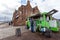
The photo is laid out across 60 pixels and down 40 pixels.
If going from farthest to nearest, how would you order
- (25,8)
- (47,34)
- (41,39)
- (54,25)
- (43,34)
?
1. (25,8)
2. (54,25)
3. (43,34)
4. (47,34)
5. (41,39)

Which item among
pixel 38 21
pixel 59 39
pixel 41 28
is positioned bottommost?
pixel 59 39

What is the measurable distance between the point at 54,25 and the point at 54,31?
64cm

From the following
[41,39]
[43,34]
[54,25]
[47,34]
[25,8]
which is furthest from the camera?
[25,8]

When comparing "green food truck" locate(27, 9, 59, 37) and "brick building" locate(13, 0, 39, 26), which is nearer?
"green food truck" locate(27, 9, 59, 37)

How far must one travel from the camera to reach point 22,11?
3042cm

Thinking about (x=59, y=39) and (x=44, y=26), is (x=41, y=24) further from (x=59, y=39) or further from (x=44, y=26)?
(x=59, y=39)

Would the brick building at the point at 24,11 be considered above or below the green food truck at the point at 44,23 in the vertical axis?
above

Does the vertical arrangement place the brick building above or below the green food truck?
above

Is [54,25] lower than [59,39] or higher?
higher

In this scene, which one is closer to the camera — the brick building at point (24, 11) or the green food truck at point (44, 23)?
the green food truck at point (44, 23)

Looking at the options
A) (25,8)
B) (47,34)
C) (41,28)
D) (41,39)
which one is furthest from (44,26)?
(25,8)

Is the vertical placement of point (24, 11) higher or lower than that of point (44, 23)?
higher

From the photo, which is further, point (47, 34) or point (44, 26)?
point (44, 26)

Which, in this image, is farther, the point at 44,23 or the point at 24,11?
the point at 24,11
